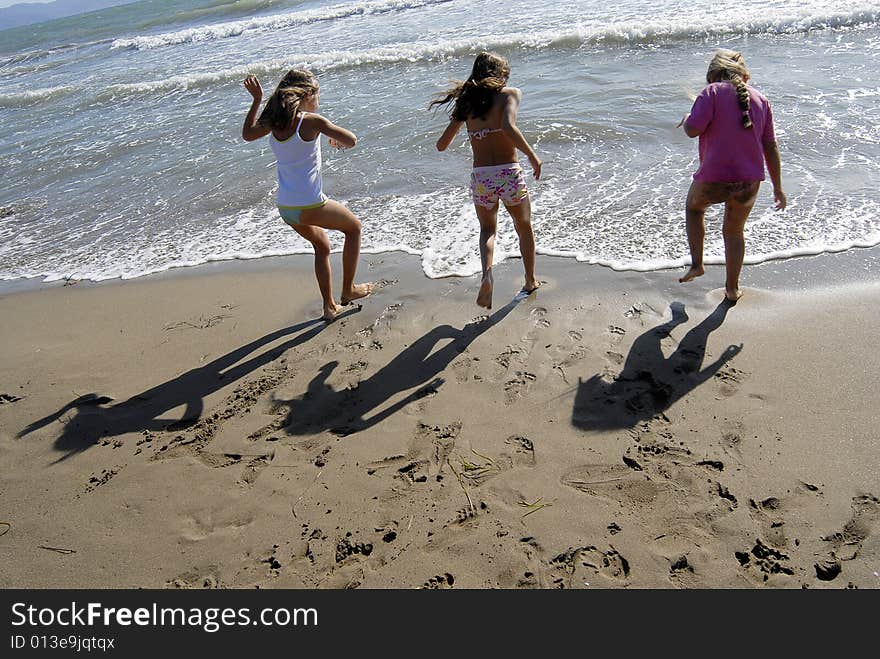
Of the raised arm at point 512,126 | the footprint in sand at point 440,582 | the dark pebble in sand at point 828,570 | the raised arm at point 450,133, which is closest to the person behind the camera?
the dark pebble in sand at point 828,570

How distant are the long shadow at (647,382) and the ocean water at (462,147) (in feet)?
3.75

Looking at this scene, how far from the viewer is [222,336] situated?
15.9 ft

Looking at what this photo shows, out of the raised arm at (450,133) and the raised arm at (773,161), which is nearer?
the raised arm at (773,161)

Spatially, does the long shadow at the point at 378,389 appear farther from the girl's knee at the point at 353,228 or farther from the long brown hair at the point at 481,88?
the long brown hair at the point at 481,88

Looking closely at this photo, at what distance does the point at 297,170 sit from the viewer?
4.53m

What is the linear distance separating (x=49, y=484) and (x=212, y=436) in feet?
2.82

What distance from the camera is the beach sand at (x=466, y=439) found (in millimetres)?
2764

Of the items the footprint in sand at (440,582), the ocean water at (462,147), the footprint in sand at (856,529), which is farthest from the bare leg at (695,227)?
the footprint in sand at (440,582)

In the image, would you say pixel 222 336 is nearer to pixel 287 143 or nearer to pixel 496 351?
pixel 287 143

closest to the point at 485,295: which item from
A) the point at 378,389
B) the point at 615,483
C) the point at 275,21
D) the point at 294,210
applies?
the point at 378,389

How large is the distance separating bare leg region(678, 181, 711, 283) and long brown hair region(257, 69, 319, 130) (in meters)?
2.66

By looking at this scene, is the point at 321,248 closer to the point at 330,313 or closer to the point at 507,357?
the point at 330,313

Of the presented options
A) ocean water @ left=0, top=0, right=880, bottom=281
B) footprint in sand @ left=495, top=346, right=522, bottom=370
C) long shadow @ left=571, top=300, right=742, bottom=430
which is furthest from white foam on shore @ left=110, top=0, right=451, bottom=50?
long shadow @ left=571, top=300, right=742, bottom=430
